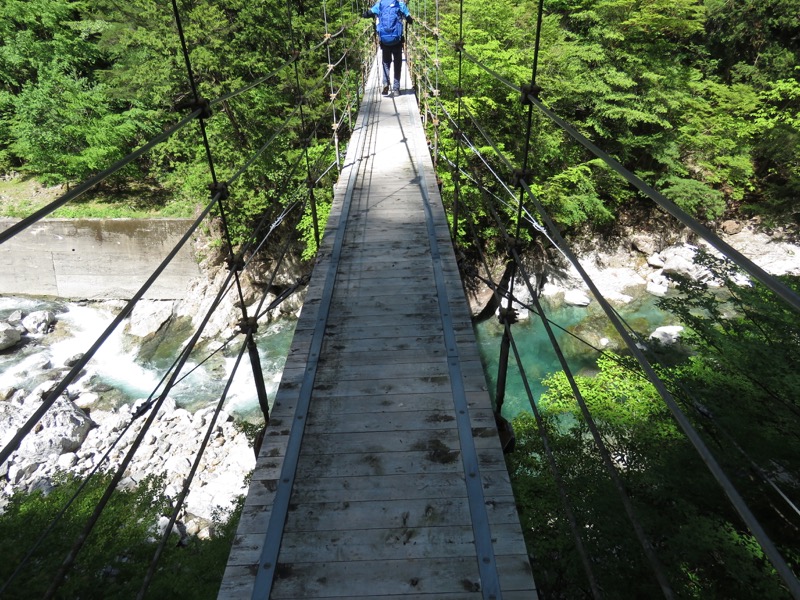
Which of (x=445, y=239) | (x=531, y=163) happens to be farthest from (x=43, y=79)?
(x=445, y=239)

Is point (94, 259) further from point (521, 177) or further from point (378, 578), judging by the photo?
point (378, 578)

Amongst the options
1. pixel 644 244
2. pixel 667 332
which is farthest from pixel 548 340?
pixel 644 244

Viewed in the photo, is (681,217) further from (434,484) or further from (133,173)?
(133,173)

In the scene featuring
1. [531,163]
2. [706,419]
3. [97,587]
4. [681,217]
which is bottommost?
[97,587]

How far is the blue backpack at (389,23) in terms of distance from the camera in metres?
6.77

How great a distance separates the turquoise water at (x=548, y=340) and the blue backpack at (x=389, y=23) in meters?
5.18

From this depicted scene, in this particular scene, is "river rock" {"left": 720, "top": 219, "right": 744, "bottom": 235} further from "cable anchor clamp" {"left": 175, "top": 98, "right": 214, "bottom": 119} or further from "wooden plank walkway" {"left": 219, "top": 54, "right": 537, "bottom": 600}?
"cable anchor clamp" {"left": 175, "top": 98, "right": 214, "bottom": 119}

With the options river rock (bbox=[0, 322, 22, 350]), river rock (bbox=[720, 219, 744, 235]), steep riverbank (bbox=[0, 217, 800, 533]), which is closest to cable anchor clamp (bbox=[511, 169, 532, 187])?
steep riverbank (bbox=[0, 217, 800, 533])

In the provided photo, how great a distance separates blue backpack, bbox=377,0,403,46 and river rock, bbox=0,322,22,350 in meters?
10.5

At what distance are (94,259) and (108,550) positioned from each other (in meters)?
9.68

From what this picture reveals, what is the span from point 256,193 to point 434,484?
33.0 ft

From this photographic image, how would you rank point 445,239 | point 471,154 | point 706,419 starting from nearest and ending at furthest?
point 445,239 → point 706,419 → point 471,154

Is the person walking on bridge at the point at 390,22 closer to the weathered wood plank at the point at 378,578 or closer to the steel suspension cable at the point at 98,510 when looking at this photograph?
the steel suspension cable at the point at 98,510

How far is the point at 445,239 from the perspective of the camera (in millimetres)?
3854
